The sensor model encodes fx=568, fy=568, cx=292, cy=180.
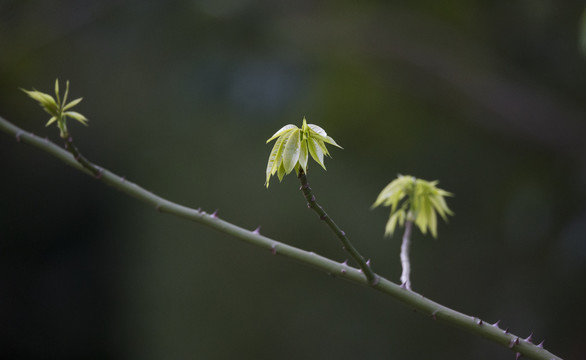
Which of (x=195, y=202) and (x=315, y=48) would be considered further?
(x=195, y=202)

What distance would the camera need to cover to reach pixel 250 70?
1.73 m

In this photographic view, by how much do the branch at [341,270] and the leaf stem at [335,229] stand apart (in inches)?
0.6

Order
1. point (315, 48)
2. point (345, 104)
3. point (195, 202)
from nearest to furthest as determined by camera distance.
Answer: point (315, 48)
point (345, 104)
point (195, 202)

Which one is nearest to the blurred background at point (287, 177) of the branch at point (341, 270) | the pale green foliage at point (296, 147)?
the branch at point (341, 270)

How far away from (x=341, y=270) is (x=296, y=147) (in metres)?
0.13

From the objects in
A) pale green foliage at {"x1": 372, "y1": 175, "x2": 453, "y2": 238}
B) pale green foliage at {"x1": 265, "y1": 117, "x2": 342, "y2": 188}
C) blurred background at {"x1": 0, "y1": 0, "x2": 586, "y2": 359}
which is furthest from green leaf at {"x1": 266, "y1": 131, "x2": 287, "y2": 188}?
blurred background at {"x1": 0, "y1": 0, "x2": 586, "y2": 359}

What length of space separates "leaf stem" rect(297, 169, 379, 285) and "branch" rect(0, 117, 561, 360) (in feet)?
0.05

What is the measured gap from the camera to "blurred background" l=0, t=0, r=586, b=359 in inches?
68.8

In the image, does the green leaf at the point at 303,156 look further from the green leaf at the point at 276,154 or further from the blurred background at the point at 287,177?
the blurred background at the point at 287,177

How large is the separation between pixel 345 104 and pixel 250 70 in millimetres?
571

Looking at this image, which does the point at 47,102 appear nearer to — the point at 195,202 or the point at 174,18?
the point at 174,18

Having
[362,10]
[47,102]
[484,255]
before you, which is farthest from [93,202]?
[47,102]

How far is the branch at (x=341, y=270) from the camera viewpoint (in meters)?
0.52

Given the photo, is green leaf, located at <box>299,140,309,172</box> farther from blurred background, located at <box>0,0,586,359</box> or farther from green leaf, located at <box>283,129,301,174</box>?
blurred background, located at <box>0,0,586,359</box>
